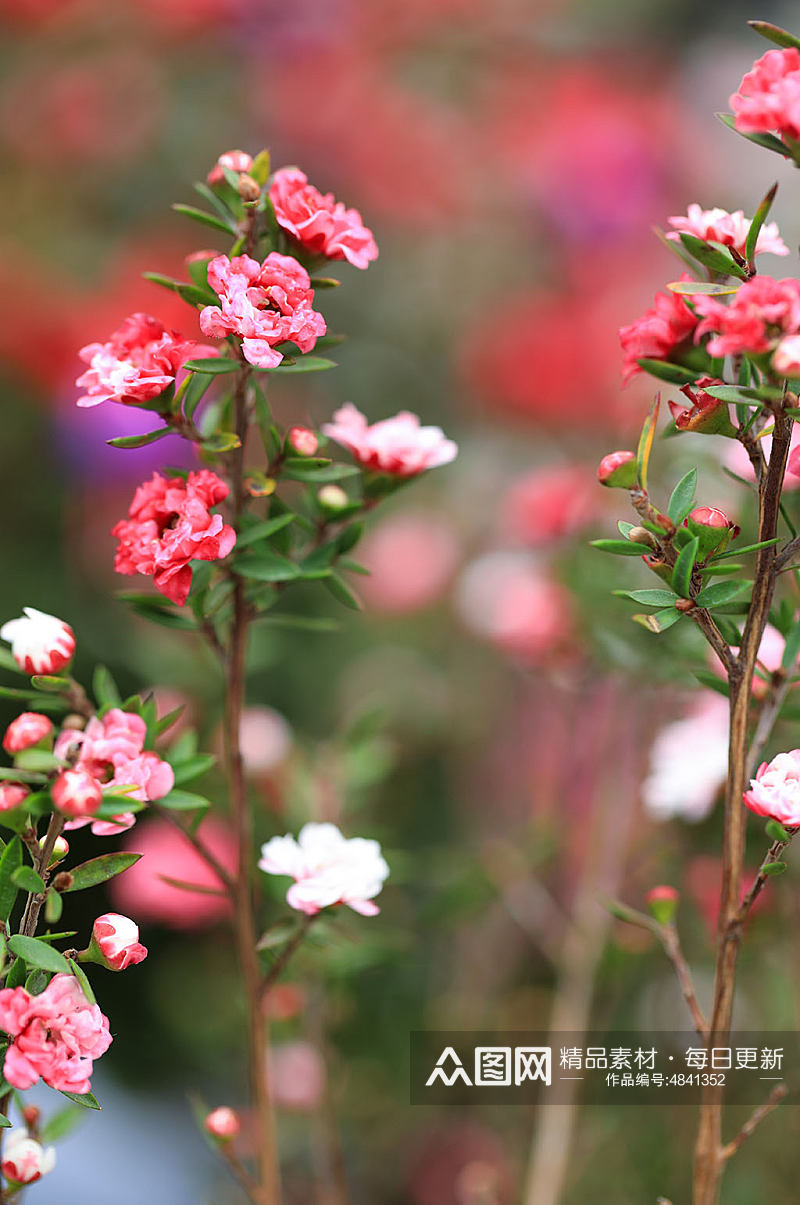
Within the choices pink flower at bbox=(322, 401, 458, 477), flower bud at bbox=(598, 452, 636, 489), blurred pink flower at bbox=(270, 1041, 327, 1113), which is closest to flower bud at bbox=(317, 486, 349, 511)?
pink flower at bbox=(322, 401, 458, 477)

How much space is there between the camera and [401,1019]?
0.76 meters

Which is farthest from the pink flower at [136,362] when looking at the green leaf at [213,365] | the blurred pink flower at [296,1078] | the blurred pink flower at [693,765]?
the blurred pink flower at [296,1078]

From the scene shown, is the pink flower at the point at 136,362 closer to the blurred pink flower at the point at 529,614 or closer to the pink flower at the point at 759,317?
the pink flower at the point at 759,317

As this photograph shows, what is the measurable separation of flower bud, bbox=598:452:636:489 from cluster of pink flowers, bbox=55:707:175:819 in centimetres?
17

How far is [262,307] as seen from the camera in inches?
12.6

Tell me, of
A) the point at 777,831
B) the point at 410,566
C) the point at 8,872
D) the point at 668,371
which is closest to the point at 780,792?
the point at 777,831

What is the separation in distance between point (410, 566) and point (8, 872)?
0.76m

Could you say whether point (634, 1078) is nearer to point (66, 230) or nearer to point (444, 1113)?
point (444, 1113)

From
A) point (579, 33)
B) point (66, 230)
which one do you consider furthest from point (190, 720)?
point (579, 33)

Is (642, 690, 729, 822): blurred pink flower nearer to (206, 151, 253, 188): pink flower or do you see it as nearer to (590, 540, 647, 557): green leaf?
(590, 540, 647, 557): green leaf

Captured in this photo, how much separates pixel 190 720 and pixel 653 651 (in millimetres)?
330

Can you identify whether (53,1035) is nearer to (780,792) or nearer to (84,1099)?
(84,1099)

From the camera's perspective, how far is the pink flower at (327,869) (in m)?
0.37

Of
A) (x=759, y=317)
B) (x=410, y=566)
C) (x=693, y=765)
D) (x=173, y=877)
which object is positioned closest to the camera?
(x=759, y=317)
